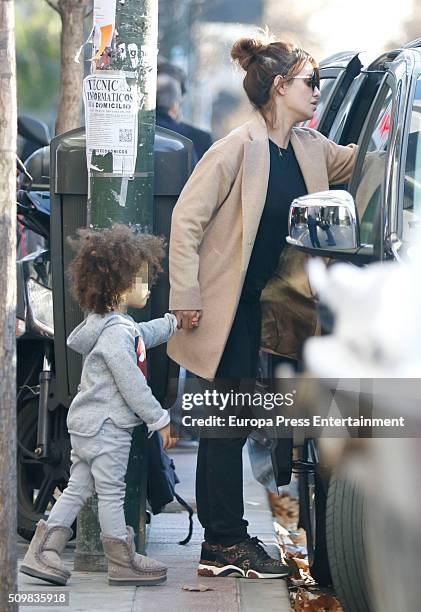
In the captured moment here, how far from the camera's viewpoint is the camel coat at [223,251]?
208 inches

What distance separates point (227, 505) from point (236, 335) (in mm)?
667

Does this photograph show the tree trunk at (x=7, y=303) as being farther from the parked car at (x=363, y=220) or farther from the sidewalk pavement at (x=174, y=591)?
the parked car at (x=363, y=220)

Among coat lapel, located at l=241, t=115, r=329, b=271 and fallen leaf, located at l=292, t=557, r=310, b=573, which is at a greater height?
coat lapel, located at l=241, t=115, r=329, b=271

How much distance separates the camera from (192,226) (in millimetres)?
5273

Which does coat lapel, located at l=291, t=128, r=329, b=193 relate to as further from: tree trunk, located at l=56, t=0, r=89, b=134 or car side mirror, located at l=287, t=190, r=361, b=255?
tree trunk, located at l=56, t=0, r=89, b=134

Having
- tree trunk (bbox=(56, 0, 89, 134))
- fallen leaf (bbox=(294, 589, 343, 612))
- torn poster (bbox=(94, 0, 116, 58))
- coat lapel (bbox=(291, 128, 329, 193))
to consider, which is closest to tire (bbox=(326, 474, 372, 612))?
fallen leaf (bbox=(294, 589, 343, 612))

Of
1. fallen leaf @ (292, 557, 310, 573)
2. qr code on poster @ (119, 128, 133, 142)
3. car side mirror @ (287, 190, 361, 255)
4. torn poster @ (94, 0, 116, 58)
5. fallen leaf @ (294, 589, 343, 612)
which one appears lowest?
fallen leaf @ (292, 557, 310, 573)

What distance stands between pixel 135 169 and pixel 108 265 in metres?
0.56

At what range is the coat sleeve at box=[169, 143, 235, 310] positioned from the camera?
527 centimetres

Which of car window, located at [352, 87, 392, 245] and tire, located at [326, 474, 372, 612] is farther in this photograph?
car window, located at [352, 87, 392, 245]

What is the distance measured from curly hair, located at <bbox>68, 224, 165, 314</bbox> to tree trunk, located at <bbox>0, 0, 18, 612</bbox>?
0.97 m

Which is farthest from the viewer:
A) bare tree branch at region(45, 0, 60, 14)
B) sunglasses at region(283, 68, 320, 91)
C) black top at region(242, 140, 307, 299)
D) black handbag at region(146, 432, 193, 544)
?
bare tree branch at region(45, 0, 60, 14)

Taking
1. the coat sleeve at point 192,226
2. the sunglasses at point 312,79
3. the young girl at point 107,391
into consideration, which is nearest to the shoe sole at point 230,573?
the young girl at point 107,391

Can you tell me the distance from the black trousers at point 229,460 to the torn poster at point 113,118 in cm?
72
